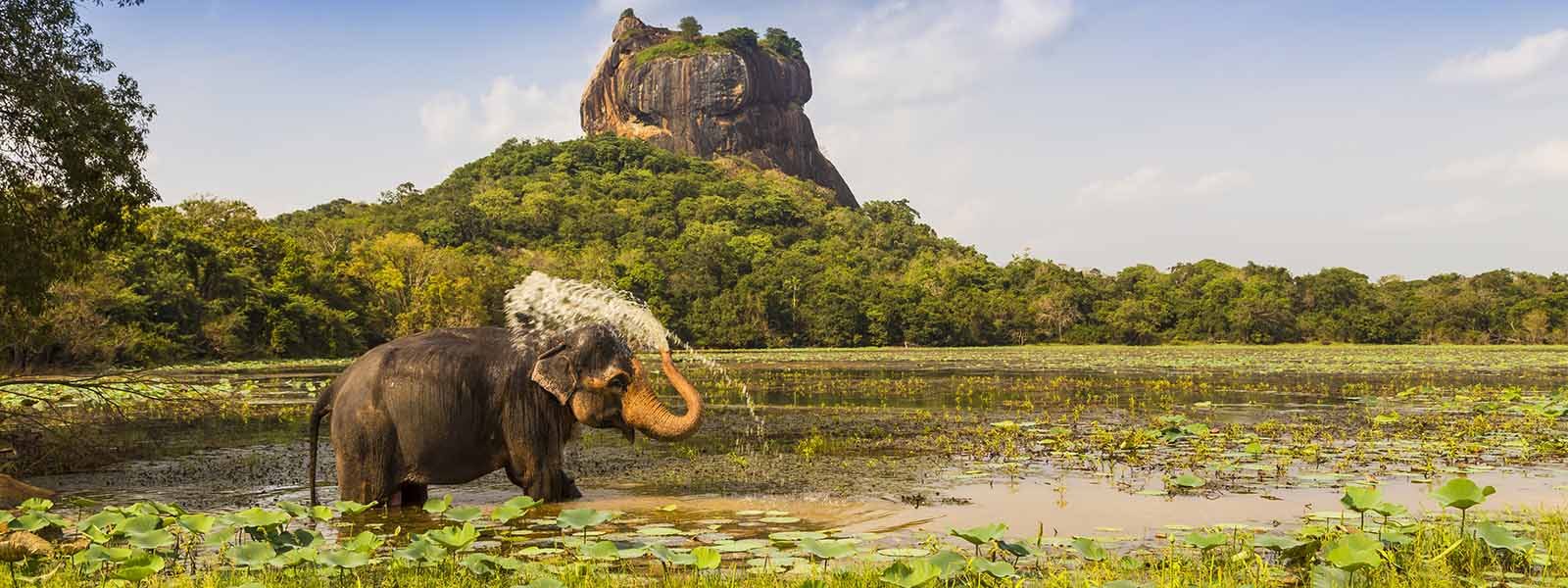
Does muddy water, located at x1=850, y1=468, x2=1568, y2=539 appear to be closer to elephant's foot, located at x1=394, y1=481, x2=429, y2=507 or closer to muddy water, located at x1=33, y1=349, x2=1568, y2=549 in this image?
muddy water, located at x1=33, y1=349, x2=1568, y2=549

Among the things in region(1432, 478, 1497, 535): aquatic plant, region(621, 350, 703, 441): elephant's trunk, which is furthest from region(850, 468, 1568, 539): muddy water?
region(621, 350, 703, 441): elephant's trunk

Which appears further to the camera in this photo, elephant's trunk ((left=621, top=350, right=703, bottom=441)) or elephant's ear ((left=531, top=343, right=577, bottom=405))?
elephant's trunk ((left=621, top=350, right=703, bottom=441))

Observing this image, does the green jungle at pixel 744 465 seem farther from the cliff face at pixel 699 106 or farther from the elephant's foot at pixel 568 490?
the cliff face at pixel 699 106

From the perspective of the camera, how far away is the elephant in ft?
32.8

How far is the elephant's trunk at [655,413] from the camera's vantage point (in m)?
10.6

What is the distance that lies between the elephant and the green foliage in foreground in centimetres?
193

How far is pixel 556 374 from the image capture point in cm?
1045

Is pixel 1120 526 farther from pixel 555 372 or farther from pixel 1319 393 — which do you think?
pixel 1319 393

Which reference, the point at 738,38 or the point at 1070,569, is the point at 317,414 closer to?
the point at 1070,569

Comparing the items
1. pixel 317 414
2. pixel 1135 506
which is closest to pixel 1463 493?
Result: pixel 1135 506

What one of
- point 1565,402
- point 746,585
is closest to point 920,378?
point 1565,402

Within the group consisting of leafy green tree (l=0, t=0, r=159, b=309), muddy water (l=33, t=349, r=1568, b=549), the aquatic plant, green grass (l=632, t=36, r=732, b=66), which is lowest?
muddy water (l=33, t=349, r=1568, b=549)

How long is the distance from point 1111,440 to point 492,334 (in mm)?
8589

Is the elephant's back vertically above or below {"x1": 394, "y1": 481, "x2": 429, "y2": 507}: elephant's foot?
above
